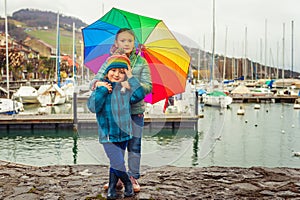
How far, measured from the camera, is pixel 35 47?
302ft

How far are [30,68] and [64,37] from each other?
23.8 m

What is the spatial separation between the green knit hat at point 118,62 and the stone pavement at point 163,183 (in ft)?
4.85

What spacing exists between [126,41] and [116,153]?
110 cm

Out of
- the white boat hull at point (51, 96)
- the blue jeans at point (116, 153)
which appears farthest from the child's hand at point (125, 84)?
the white boat hull at point (51, 96)

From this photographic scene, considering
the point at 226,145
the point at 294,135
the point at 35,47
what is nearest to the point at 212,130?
the point at 226,145

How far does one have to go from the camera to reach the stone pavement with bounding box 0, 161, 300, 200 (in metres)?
4.63

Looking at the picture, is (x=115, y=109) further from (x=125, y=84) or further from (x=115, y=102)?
(x=125, y=84)

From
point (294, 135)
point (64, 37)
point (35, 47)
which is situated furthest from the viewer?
point (35, 47)

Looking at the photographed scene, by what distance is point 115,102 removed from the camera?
381 centimetres

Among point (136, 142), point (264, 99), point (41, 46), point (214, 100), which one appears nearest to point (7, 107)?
point (214, 100)

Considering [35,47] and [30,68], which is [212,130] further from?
[35,47]

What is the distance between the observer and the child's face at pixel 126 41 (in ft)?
12.8

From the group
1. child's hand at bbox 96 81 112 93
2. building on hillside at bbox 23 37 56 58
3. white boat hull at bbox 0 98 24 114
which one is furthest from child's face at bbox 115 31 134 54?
building on hillside at bbox 23 37 56 58

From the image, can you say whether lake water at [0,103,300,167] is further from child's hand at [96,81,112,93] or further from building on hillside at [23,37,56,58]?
building on hillside at [23,37,56,58]
